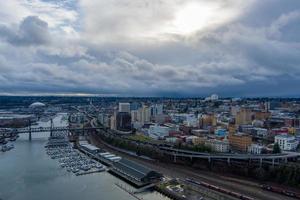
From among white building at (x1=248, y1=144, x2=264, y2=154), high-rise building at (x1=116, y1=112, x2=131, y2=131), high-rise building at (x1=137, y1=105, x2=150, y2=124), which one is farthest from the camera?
high-rise building at (x1=137, y1=105, x2=150, y2=124)

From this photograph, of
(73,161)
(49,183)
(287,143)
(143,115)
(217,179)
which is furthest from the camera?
(143,115)

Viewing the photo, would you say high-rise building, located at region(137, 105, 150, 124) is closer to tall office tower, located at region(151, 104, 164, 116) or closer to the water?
tall office tower, located at region(151, 104, 164, 116)

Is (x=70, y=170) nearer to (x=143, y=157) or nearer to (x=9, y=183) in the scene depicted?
(x=9, y=183)

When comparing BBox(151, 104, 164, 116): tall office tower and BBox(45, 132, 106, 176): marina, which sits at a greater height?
BBox(151, 104, 164, 116): tall office tower

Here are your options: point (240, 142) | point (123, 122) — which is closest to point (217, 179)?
point (240, 142)

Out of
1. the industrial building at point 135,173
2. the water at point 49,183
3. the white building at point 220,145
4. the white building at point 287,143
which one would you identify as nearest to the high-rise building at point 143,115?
the white building at point 220,145

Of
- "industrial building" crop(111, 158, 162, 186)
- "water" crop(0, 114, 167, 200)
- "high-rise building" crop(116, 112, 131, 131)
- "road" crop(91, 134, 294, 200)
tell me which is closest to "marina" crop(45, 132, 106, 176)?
"water" crop(0, 114, 167, 200)

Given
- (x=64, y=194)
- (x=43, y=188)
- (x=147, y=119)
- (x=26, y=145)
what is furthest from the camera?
(x=147, y=119)

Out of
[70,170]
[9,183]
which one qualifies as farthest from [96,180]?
[9,183]

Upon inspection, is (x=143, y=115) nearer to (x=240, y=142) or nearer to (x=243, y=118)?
(x=243, y=118)
